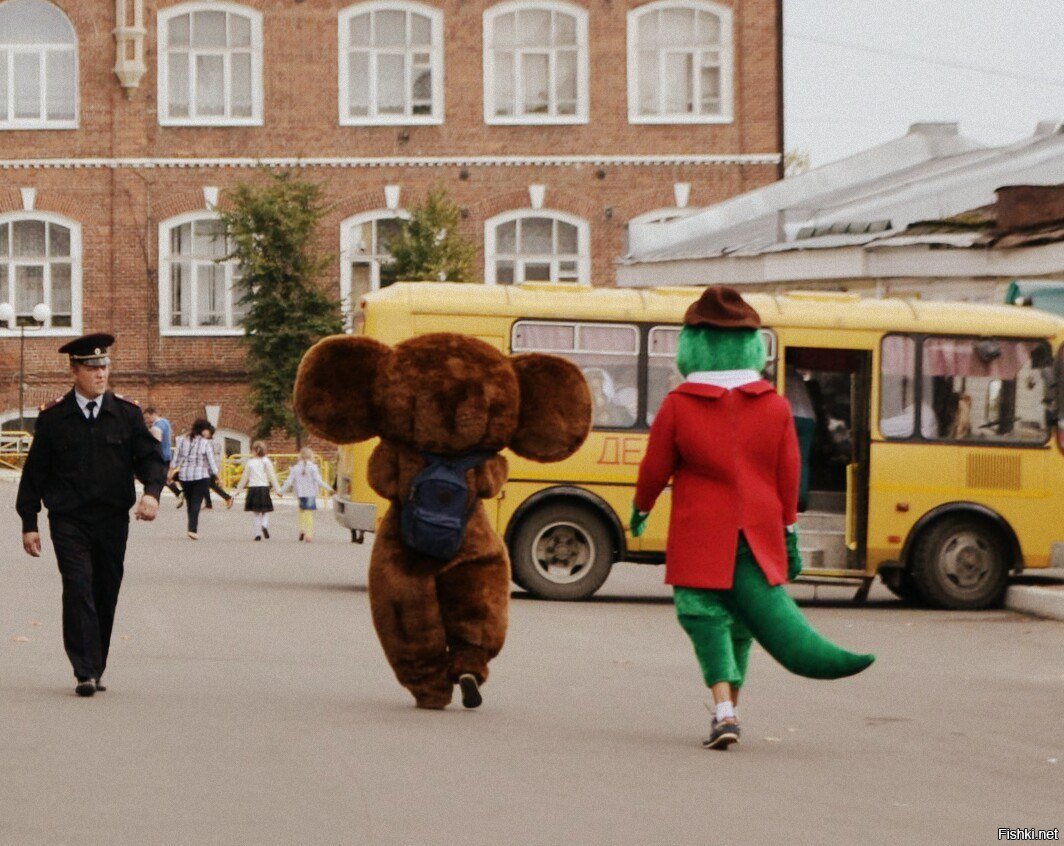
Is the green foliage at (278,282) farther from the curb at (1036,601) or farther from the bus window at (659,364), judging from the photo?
the curb at (1036,601)

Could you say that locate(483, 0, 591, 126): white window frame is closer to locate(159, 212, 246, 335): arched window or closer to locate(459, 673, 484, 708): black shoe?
locate(159, 212, 246, 335): arched window

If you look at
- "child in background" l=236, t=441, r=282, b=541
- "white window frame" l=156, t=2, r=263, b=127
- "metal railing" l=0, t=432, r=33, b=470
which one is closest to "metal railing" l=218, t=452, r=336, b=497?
"metal railing" l=0, t=432, r=33, b=470

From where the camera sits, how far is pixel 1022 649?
600 inches

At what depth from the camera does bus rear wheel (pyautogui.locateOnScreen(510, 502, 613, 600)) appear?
61.2 ft

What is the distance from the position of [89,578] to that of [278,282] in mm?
31469

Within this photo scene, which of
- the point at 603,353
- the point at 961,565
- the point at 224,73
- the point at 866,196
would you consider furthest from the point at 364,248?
the point at 961,565

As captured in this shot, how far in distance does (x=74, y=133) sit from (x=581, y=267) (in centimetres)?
1055

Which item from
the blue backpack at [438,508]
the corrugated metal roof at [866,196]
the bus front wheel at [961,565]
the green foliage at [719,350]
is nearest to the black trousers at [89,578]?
the blue backpack at [438,508]

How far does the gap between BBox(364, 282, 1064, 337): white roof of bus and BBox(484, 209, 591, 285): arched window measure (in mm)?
24925

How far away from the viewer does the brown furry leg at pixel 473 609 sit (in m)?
10.4

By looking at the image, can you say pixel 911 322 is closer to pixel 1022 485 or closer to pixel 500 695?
pixel 1022 485

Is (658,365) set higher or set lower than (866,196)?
lower

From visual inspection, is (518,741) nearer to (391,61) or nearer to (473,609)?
(473,609)

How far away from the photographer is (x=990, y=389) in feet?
62.8
